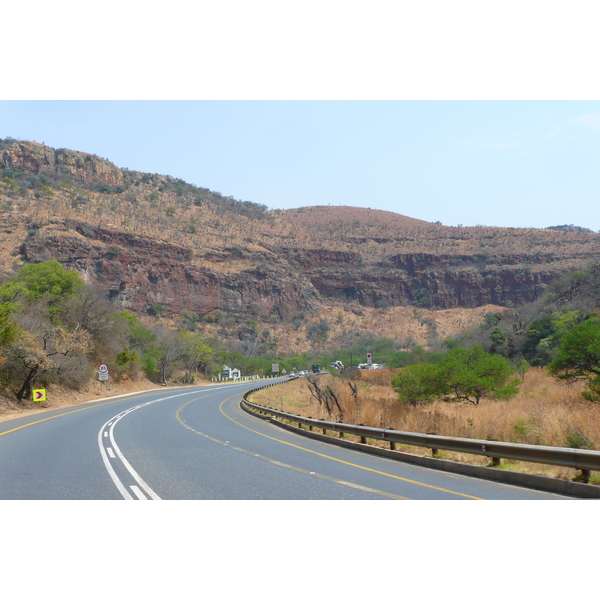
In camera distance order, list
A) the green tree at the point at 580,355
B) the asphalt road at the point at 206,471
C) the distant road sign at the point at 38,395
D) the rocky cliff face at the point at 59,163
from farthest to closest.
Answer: the rocky cliff face at the point at 59,163 < the distant road sign at the point at 38,395 < the green tree at the point at 580,355 < the asphalt road at the point at 206,471

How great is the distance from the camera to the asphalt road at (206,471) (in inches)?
351

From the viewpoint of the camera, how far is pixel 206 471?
37.1ft

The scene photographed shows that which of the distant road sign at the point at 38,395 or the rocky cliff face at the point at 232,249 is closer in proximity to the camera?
the distant road sign at the point at 38,395

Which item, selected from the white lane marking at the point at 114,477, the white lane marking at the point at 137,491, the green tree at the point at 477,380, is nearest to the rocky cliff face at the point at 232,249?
the green tree at the point at 477,380

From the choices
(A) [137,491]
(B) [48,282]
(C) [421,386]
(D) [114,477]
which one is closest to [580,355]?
(C) [421,386]

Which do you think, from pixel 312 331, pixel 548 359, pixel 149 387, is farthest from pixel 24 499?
pixel 312 331

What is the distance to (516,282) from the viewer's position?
12694cm

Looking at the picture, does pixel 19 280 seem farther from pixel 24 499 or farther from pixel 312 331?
pixel 312 331

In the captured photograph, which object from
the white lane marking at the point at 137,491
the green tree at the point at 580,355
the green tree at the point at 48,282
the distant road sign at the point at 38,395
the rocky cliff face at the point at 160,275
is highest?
the rocky cliff face at the point at 160,275

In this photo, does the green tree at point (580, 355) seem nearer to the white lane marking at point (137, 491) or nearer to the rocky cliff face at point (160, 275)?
the white lane marking at point (137, 491)

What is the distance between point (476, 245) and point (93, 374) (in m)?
108

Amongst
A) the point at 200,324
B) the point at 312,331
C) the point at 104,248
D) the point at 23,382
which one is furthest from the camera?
the point at 312,331

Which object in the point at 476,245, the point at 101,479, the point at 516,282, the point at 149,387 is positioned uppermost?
the point at 476,245

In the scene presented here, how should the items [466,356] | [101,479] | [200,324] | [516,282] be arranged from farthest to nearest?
[516,282], [200,324], [466,356], [101,479]
